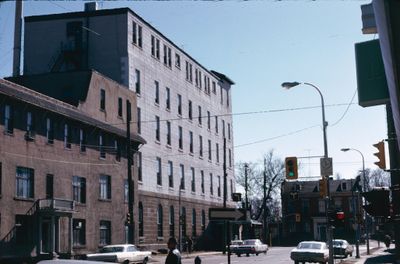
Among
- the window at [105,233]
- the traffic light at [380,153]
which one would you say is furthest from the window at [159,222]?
the traffic light at [380,153]

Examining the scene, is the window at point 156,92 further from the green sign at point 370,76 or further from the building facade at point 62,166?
the green sign at point 370,76

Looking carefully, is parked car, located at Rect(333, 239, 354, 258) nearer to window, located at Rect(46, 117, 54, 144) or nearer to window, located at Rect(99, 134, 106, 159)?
window, located at Rect(99, 134, 106, 159)

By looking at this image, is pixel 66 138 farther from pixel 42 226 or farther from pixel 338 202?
pixel 338 202

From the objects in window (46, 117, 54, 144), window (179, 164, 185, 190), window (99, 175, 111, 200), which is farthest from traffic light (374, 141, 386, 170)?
window (179, 164, 185, 190)

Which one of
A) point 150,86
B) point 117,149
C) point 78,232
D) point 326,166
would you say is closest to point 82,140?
point 117,149

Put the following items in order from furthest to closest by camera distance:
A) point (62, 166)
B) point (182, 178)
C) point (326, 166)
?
1. point (182, 178)
2. point (62, 166)
3. point (326, 166)

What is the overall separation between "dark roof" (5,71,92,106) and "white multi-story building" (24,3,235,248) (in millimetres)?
7414

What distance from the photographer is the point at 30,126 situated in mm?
39500

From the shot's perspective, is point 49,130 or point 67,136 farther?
point 67,136

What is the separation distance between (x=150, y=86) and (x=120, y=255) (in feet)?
90.5

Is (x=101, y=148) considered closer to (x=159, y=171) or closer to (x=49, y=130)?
(x=49, y=130)

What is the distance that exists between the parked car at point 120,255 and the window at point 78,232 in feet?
22.7

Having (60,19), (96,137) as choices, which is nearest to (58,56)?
(60,19)

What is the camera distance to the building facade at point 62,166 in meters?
37.3
